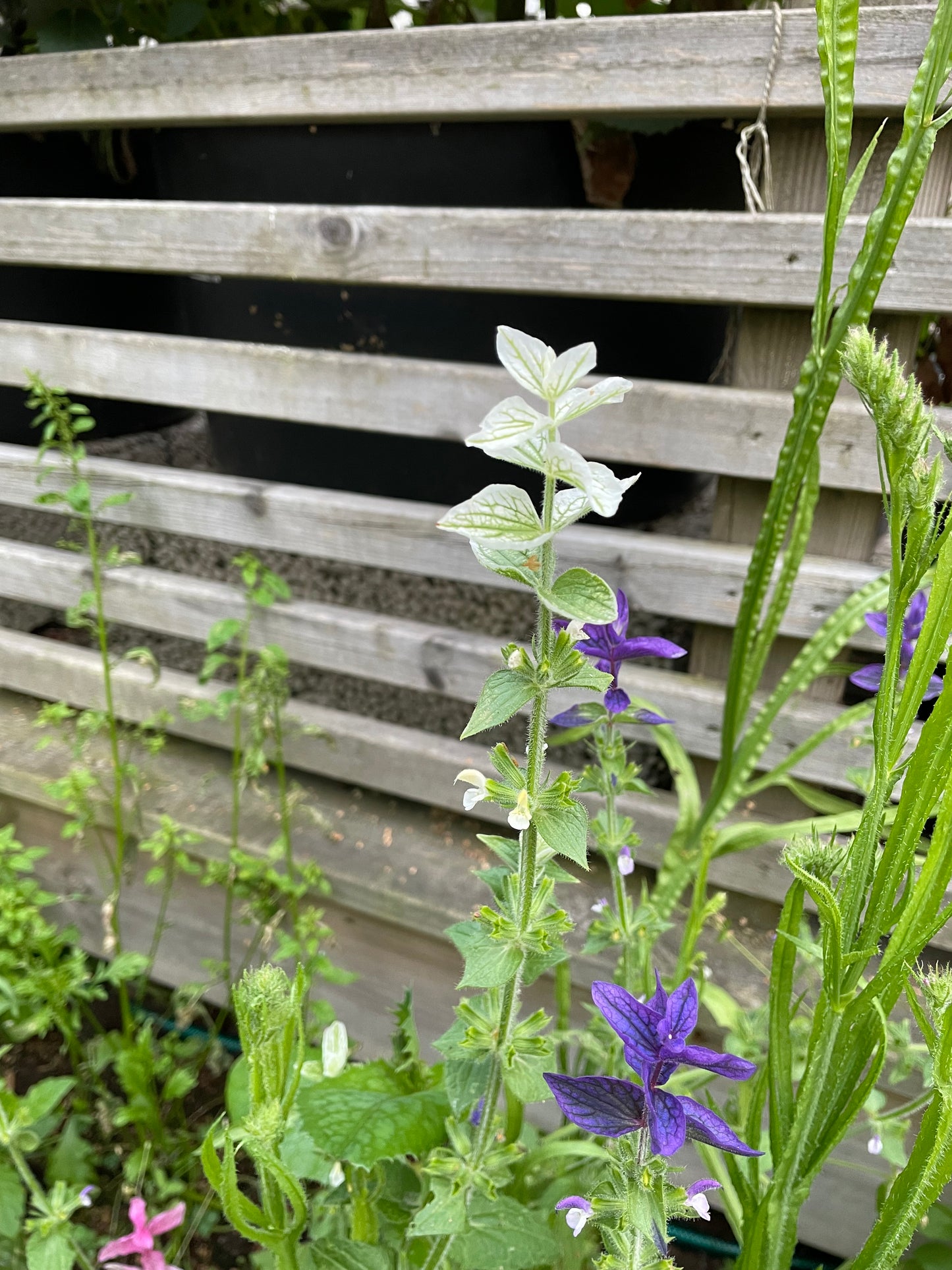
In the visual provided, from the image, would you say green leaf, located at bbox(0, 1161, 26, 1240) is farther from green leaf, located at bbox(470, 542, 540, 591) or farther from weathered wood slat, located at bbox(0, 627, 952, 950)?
green leaf, located at bbox(470, 542, 540, 591)

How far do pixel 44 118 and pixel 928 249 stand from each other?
124cm

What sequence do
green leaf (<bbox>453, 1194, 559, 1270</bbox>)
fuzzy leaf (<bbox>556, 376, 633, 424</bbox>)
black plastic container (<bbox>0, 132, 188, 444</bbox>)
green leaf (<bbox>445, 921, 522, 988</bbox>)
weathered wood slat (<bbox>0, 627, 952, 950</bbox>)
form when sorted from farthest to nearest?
black plastic container (<bbox>0, 132, 188, 444</bbox>) < weathered wood slat (<bbox>0, 627, 952, 950</bbox>) < green leaf (<bbox>453, 1194, 559, 1270</bbox>) < green leaf (<bbox>445, 921, 522, 988</bbox>) < fuzzy leaf (<bbox>556, 376, 633, 424</bbox>)

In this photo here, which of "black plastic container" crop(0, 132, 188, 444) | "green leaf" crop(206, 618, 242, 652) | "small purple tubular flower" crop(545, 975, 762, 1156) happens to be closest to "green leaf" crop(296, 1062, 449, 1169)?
"small purple tubular flower" crop(545, 975, 762, 1156)

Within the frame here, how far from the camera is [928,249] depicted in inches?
31.9

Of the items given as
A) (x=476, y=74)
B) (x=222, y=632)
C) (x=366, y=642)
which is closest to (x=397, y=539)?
(x=366, y=642)

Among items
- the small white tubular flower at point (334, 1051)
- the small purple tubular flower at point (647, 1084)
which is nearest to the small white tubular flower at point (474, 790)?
the small purple tubular flower at point (647, 1084)

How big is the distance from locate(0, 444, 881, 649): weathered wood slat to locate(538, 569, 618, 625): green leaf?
0.69m

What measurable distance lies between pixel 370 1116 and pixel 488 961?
0.25 meters

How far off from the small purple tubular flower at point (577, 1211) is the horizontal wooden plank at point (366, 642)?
68cm

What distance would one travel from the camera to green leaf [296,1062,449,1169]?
57cm

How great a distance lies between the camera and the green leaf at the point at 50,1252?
2.54ft

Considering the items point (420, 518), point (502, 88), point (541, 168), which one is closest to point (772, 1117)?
point (420, 518)

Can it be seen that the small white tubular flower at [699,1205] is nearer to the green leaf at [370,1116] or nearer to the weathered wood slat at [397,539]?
the green leaf at [370,1116]

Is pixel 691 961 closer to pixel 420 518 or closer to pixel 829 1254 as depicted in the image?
pixel 420 518
